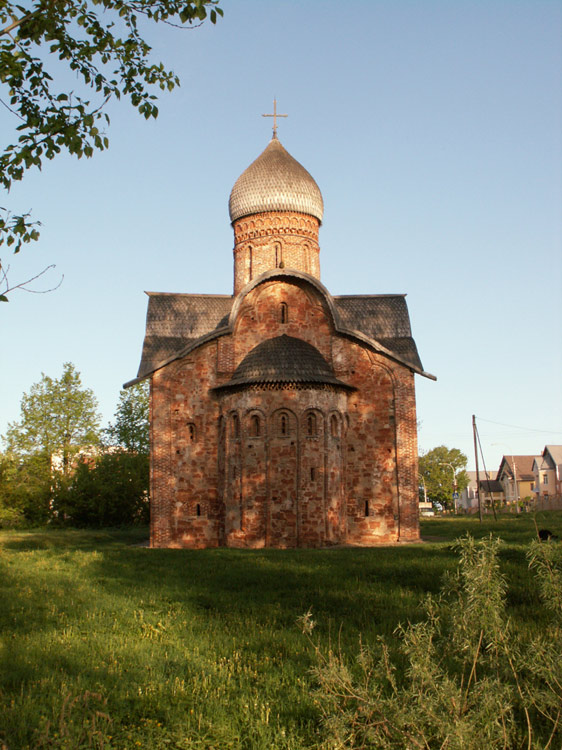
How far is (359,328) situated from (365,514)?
5905 millimetres

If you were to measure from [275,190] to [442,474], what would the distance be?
42773mm

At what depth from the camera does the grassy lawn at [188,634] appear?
5.49 metres

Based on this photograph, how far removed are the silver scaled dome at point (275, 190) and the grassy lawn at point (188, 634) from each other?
Answer: 518 inches

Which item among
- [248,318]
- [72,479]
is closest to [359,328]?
[248,318]

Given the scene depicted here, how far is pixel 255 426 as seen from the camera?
19031mm

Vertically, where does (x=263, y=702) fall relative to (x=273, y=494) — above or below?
below

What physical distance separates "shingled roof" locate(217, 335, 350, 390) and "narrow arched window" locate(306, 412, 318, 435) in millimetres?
956

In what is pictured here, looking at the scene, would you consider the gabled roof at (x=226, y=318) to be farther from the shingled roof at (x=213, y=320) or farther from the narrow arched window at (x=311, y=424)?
the narrow arched window at (x=311, y=424)

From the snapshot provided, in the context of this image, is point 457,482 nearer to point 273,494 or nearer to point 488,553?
point 273,494

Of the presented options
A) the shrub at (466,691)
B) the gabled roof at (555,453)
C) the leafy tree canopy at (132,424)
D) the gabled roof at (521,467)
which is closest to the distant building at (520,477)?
the gabled roof at (521,467)

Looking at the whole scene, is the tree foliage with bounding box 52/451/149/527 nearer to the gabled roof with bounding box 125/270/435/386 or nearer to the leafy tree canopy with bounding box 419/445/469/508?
the gabled roof with bounding box 125/270/435/386

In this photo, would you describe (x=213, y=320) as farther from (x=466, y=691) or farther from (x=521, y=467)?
(x=521, y=467)

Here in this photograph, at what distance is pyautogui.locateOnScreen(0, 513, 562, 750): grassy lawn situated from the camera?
5492 millimetres

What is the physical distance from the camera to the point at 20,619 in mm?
8828
